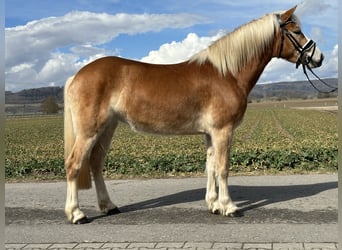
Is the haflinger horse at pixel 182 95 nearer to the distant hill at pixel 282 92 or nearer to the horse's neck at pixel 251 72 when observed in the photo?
the horse's neck at pixel 251 72

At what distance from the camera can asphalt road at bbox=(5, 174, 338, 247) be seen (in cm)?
507

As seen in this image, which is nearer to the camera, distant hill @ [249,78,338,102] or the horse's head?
the horse's head

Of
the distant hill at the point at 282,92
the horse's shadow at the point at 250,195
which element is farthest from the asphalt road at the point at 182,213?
the distant hill at the point at 282,92

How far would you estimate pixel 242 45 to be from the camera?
247 inches

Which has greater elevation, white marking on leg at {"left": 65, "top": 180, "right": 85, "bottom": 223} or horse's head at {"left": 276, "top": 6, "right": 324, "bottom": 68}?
horse's head at {"left": 276, "top": 6, "right": 324, "bottom": 68}

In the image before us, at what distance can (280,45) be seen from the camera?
6383mm

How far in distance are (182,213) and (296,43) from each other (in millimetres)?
3071

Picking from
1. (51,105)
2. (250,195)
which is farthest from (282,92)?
(250,195)

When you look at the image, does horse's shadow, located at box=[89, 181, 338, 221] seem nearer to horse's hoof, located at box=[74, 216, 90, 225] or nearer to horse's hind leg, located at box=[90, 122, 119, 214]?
horse's hoof, located at box=[74, 216, 90, 225]

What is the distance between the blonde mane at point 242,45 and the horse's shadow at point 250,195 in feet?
6.99

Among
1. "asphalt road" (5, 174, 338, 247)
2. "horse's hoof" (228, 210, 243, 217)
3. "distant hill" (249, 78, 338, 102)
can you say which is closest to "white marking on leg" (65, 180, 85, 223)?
"asphalt road" (5, 174, 338, 247)

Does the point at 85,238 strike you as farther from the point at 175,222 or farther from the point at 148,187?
the point at 148,187

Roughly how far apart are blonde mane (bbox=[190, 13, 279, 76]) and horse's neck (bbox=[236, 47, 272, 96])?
3.0 inches

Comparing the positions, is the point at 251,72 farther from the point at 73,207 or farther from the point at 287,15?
the point at 73,207
